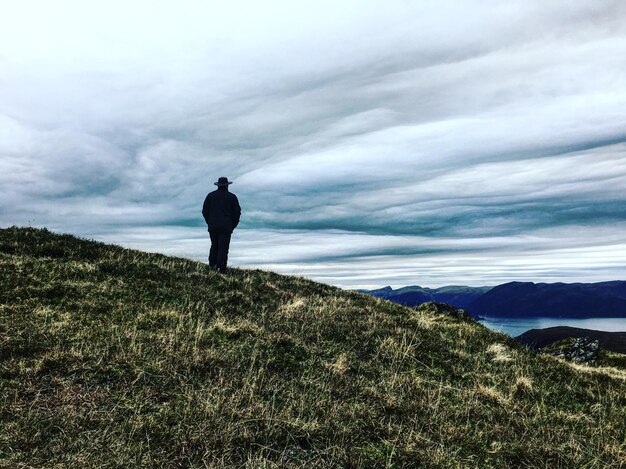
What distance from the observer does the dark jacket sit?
17719 mm

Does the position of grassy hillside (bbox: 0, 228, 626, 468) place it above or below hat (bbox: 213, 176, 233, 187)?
below

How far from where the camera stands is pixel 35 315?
970 centimetres

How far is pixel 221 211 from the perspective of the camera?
1773cm

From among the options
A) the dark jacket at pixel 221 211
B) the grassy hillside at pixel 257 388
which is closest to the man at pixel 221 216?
the dark jacket at pixel 221 211

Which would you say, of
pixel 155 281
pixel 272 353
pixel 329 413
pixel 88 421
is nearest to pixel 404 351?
pixel 272 353

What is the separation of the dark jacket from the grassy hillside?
4394 millimetres

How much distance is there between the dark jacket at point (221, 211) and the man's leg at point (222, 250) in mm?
336

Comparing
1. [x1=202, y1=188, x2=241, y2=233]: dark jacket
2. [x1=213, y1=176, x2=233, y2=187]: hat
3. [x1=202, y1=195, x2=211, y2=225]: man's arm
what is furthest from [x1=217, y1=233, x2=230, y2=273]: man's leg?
[x1=213, y1=176, x2=233, y2=187]: hat

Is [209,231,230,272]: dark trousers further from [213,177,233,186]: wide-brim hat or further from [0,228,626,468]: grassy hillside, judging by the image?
[0,228,626,468]: grassy hillside

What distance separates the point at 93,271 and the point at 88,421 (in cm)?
895

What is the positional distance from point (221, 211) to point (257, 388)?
448 inches

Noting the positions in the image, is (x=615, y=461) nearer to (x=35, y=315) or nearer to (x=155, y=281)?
(x=35, y=315)

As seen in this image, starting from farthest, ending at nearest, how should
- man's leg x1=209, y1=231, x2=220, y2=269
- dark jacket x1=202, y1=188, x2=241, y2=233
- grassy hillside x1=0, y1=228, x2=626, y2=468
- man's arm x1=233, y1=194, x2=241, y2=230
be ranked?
man's leg x1=209, y1=231, x2=220, y2=269
man's arm x1=233, y1=194, x2=241, y2=230
dark jacket x1=202, y1=188, x2=241, y2=233
grassy hillside x1=0, y1=228, x2=626, y2=468

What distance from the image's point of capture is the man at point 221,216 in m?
17.7
